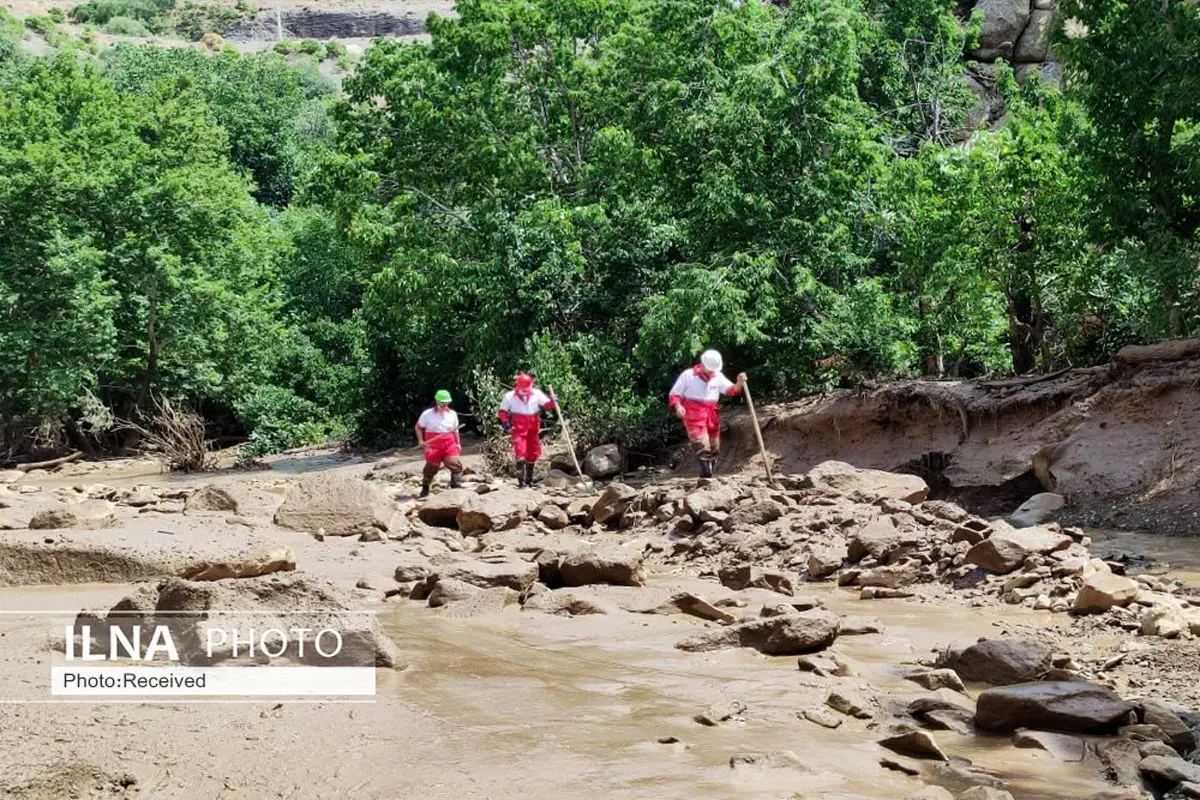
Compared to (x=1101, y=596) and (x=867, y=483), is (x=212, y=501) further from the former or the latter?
(x=1101, y=596)

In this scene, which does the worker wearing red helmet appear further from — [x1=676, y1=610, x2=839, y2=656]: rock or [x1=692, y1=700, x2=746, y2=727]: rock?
[x1=692, y1=700, x2=746, y2=727]: rock

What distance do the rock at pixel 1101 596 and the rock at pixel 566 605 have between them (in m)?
3.04

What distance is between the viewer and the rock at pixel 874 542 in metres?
10.1

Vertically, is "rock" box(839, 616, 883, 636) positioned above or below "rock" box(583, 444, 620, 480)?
above

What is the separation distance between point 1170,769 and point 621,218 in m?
16.2

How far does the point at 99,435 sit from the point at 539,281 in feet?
39.5

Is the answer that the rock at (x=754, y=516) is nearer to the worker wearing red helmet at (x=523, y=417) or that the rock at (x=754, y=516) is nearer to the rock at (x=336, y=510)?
the rock at (x=336, y=510)

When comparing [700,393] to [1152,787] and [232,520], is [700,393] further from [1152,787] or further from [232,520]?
[1152,787]

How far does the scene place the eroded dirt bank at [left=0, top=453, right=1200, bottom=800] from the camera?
499 centimetres

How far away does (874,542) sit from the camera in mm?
10211

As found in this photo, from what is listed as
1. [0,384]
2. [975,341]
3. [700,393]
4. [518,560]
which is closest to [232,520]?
[518,560]

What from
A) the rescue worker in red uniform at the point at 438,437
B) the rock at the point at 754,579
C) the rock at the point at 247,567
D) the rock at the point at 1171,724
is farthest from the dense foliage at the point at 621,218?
the rock at the point at 1171,724

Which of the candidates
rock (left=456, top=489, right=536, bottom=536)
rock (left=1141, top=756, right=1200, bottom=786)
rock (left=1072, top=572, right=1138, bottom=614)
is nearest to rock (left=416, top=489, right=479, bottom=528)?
rock (left=456, top=489, right=536, bottom=536)

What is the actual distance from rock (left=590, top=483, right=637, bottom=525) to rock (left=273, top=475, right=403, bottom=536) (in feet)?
6.72
